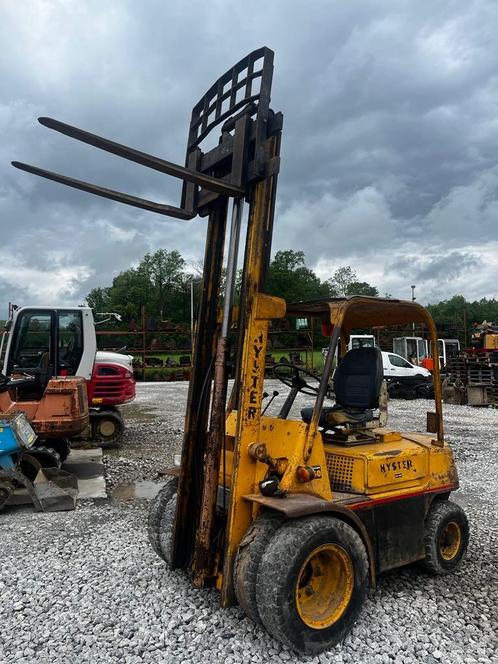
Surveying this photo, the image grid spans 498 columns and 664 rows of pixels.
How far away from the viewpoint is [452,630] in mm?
3785

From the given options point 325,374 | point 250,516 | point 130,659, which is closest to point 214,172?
point 325,374

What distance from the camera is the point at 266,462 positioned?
3.71m

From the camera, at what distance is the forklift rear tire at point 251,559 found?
11.2ft

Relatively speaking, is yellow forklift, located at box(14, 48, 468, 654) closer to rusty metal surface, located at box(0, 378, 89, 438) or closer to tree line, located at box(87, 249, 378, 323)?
rusty metal surface, located at box(0, 378, 89, 438)

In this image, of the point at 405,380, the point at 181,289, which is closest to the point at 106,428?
the point at 405,380

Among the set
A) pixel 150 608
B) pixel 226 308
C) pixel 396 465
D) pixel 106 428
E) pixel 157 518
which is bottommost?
pixel 150 608

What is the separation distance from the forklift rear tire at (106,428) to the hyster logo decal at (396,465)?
747 centimetres

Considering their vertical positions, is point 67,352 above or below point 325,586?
above

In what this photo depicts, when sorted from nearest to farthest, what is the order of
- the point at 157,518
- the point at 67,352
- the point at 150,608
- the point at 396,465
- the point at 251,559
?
the point at 251,559 < the point at 150,608 < the point at 396,465 < the point at 157,518 < the point at 67,352

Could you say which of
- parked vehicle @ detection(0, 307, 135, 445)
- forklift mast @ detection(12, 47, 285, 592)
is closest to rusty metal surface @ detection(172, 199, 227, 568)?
forklift mast @ detection(12, 47, 285, 592)

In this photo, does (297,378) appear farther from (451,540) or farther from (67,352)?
(67,352)

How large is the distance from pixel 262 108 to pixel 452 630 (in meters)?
3.74

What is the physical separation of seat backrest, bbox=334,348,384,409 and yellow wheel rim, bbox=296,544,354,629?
1316 millimetres

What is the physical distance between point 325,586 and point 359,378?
66.3 inches
